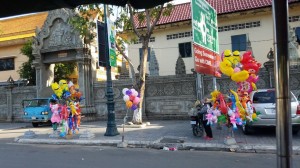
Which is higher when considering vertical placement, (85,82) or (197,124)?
(85,82)

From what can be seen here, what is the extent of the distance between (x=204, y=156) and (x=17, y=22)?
34.0 metres

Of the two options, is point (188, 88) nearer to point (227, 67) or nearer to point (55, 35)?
point (227, 67)

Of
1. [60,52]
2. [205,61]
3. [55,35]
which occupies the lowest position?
[205,61]

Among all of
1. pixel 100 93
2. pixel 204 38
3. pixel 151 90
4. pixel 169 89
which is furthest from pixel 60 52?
pixel 204 38

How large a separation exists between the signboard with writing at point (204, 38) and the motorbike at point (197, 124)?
1645 millimetres

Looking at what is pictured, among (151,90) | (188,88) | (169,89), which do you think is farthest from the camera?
(151,90)

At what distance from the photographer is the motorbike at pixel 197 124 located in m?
11.8

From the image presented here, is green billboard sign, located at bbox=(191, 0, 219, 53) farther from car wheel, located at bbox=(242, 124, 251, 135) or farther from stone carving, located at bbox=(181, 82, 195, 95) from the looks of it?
stone carving, located at bbox=(181, 82, 195, 95)

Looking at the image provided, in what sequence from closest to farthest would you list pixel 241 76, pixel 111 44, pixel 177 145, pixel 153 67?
1. pixel 241 76
2. pixel 177 145
3. pixel 111 44
4. pixel 153 67

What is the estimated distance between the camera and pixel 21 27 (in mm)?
35750

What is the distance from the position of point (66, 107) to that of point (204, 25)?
20.3 feet

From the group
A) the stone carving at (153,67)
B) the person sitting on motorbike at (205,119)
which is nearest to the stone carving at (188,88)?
the stone carving at (153,67)

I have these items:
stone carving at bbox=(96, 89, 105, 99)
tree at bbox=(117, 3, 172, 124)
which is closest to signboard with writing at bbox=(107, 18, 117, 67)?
tree at bbox=(117, 3, 172, 124)

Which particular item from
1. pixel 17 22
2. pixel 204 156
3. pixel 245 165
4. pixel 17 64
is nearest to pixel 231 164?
pixel 245 165
